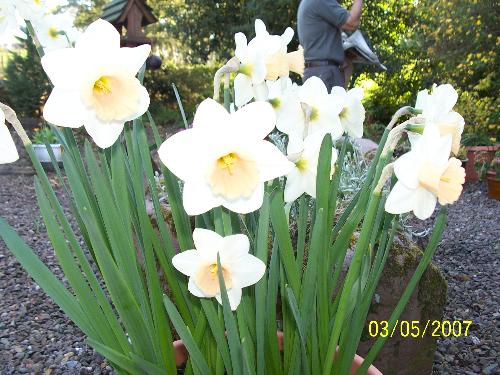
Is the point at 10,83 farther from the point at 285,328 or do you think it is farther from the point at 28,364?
the point at 285,328

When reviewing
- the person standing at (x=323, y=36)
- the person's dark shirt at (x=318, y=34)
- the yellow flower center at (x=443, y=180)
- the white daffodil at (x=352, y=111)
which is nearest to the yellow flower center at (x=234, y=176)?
the yellow flower center at (x=443, y=180)

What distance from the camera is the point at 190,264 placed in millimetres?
736

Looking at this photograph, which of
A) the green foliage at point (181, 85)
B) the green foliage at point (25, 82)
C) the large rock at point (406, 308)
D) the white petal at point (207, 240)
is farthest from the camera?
the green foliage at point (181, 85)

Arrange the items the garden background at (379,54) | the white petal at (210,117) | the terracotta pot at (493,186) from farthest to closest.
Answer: the garden background at (379,54) → the terracotta pot at (493,186) → the white petal at (210,117)

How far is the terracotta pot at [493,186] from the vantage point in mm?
4452

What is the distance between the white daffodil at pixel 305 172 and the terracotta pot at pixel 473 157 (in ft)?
15.9

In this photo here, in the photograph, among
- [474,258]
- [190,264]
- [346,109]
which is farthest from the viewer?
[474,258]

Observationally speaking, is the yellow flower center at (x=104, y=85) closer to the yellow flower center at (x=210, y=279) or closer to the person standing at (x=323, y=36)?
the yellow flower center at (x=210, y=279)

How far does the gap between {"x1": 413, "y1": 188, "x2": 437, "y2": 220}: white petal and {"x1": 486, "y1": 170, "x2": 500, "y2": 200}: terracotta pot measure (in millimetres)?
4220

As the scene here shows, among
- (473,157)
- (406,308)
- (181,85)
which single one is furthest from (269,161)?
(181,85)

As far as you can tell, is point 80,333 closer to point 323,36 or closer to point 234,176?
point 234,176

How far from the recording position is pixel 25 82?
7.40 m

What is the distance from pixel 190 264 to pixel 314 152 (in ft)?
0.84

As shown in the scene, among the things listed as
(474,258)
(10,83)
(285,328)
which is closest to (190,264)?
(285,328)
